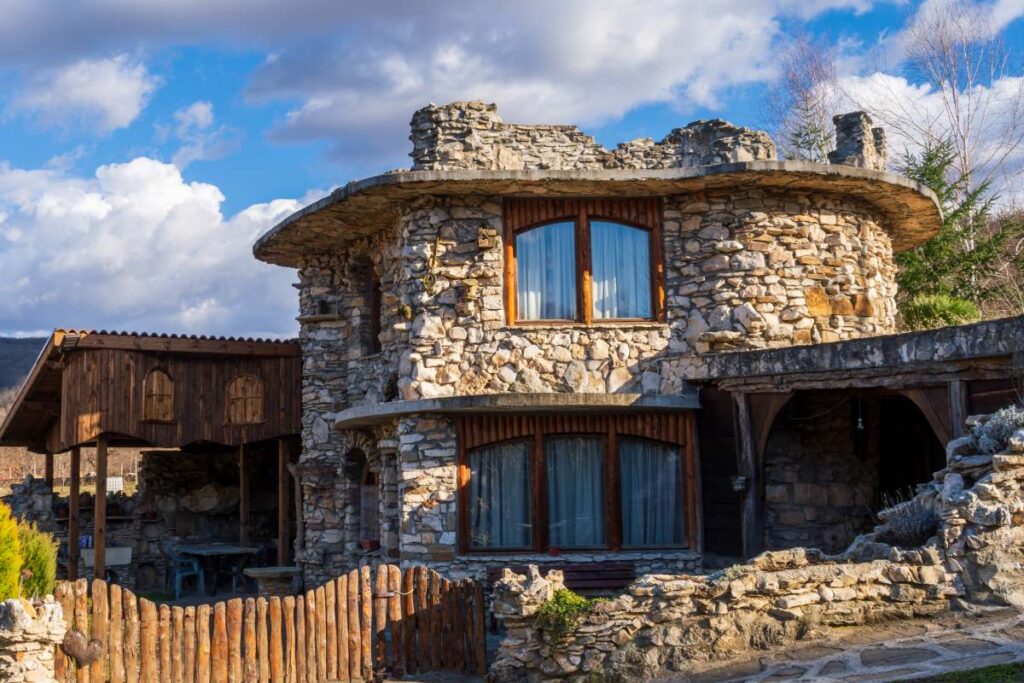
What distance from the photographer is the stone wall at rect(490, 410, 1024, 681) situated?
7922mm

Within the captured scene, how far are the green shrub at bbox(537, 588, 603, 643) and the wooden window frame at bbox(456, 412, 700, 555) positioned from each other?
4147 mm

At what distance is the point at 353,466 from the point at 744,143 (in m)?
7.62

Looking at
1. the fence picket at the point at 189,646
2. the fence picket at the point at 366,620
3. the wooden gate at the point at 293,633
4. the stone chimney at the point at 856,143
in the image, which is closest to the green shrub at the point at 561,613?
the wooden gate at the point at 293,633

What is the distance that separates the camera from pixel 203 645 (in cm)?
1017

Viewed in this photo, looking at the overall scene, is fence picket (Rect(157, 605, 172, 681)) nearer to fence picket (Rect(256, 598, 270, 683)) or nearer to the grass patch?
fence picket (Rect(256, 598, 270, 683))

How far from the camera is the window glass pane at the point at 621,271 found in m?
13.8

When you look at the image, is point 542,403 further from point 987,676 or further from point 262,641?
point 987,676

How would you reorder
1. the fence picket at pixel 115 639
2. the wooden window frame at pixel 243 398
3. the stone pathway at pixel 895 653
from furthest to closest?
the wooden window frame at pixel 243 398, the fence picket at pixel 115 639, the stone pathway at pixel 895 653

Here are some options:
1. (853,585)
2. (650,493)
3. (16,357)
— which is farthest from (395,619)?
(16,357)

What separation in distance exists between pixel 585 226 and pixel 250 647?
260 inches

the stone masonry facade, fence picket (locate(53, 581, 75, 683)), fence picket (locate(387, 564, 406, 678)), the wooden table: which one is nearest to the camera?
fence picket (locate(53, 581, 75, 683))

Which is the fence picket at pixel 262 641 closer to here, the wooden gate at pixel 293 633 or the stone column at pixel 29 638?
Result: the wooden gate at pixel 293 633

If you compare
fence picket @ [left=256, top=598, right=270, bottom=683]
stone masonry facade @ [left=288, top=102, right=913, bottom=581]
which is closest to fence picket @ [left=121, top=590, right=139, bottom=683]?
fence picket @ [left=256, top=598, right=270, bottom=683]

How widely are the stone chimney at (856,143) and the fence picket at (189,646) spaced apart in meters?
9.93
